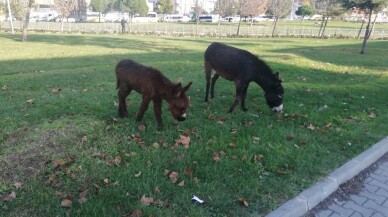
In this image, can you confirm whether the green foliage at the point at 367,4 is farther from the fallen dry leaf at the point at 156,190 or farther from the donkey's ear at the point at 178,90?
the fallen dry leaf at the point at 156,190

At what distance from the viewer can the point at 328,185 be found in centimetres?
438

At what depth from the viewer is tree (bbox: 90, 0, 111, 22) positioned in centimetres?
8344

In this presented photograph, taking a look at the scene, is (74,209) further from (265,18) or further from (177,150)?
(265,18)

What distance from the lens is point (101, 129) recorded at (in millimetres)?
5641

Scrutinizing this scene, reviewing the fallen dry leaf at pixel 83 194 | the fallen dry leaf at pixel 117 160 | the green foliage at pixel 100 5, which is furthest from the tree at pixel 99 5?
the fallen dry leaf at pixel 83 194

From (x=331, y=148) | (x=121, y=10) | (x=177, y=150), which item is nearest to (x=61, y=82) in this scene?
(x=177, y=150)

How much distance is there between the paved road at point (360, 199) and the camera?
4.00 m

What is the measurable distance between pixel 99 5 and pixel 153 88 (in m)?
85.6

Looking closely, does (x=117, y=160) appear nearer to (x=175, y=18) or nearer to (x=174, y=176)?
(x=174, y=176)

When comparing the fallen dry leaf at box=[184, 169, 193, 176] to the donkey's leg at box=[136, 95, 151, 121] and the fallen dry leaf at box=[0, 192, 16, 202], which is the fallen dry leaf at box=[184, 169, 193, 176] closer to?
the donkey's leg at box=[136, 95, 151, 121]

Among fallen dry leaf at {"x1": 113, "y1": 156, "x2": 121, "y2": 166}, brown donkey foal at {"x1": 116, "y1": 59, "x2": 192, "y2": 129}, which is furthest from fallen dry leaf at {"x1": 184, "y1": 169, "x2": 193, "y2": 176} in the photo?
brown donkey foal at {"x1": 116, "y1": 59, "x2": 192, "y2": 129}

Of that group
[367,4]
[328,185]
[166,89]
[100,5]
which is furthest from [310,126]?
[100,5]

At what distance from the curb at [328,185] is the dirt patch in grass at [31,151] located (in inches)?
123

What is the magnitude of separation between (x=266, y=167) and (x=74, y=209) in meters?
2.68
